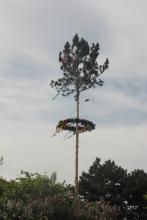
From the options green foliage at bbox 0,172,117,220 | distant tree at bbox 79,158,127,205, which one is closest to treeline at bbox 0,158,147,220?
distant tree at bbox 79,158,127,205

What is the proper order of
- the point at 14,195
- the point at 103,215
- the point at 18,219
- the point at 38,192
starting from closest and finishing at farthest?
the point at 18,219, the point at 103,215, the point at 14,195, the point at 38,192

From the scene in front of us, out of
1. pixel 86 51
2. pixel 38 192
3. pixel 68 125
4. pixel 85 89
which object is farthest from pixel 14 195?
pixel 86 51

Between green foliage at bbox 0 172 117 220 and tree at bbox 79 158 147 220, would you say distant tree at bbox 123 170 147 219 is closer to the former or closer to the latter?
tree at bbox 79 158 147 220

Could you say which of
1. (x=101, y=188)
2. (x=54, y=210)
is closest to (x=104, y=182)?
(x=101, y=188)

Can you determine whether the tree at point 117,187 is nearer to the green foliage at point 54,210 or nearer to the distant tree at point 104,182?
the distant tree at point 104,182

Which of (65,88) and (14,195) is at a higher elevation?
(65,88)

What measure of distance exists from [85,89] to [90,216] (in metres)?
19.1

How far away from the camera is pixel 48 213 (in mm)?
34656

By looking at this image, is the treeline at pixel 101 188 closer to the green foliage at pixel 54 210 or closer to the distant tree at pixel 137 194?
the distant tree at pixel 137 194

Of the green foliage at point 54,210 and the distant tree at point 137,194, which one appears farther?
the distant tree at point 137,194

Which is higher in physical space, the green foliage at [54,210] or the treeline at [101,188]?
the treeline at [101,188]

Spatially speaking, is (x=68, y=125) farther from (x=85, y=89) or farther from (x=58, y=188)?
(x=58, y=188)

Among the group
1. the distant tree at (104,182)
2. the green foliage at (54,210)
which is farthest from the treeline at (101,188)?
the green foliage at (54,210)

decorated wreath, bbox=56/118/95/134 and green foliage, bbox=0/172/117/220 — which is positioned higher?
decorated wreath, bbox=56/118/95/134
